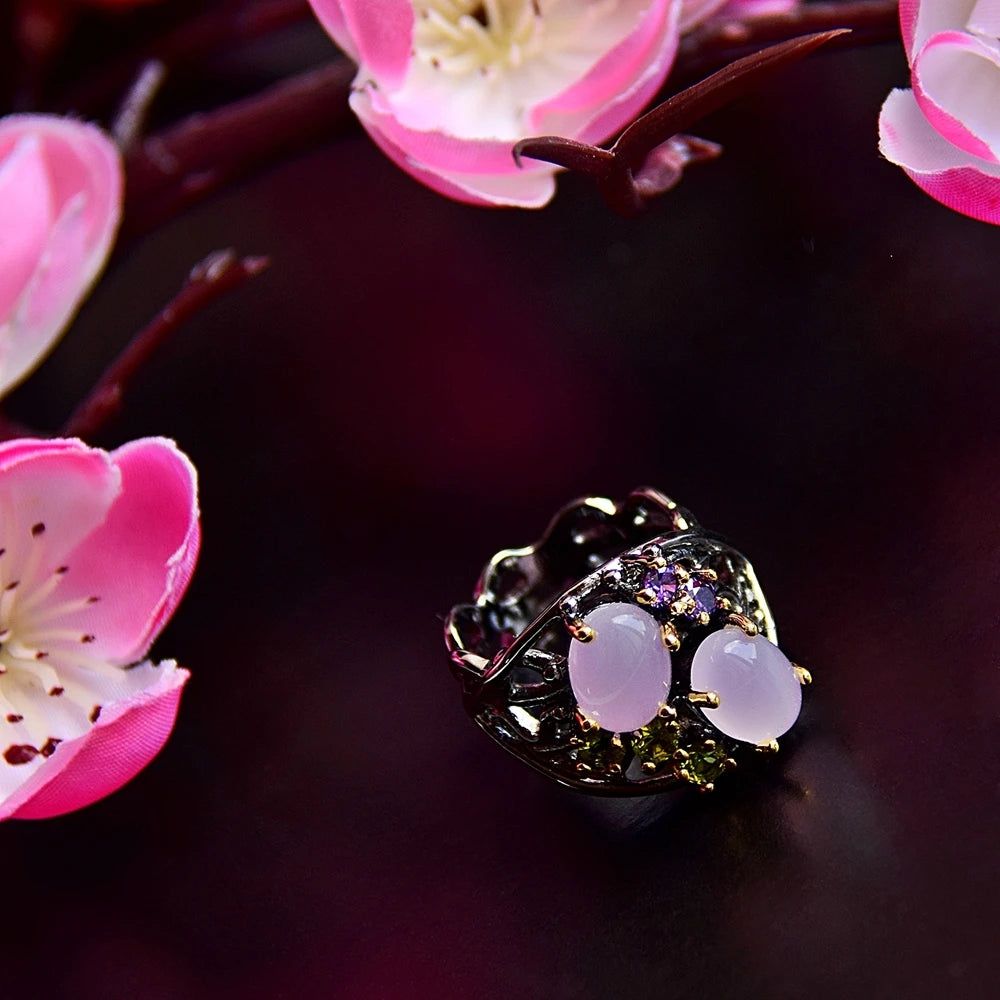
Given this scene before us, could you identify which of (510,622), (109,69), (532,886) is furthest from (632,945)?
(109,69)

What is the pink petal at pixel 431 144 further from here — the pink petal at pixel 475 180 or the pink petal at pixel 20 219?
the pink petal at pixel 20 219

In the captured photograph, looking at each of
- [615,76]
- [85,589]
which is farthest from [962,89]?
[85,589]

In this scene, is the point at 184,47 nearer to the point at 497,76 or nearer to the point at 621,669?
the point at 497,76

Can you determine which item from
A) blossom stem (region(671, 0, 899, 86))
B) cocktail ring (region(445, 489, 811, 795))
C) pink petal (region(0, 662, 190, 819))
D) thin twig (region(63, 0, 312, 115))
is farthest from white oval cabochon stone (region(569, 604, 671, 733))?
thin twig (region(63, 0, 312, 115))

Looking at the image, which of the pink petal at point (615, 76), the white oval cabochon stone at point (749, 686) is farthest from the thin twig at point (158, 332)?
the white oval cabochon stone at point (749, 686)

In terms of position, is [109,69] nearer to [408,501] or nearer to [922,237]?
[408,501]
